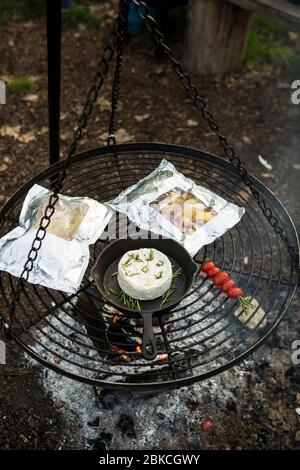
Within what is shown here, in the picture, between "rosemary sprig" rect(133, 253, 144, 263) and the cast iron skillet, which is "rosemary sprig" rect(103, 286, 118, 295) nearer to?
the cast iron skillet

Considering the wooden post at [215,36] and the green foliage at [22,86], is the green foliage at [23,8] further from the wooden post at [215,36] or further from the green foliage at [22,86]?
the wooden post at [215,36]

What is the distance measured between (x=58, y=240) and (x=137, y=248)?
0.37 meters

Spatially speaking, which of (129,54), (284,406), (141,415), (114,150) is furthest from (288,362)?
(129,54)

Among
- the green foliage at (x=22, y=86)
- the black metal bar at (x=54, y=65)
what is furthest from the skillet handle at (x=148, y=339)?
the green foliage at (x=22, y=86)

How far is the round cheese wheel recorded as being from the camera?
7.07ft

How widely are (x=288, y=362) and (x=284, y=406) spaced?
0.24 meters

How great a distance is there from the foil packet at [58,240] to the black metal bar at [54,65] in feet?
1.75

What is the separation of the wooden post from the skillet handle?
297cm

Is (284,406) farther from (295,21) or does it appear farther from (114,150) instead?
(295,21)

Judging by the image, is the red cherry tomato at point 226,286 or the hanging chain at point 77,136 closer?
the hanging chain at point 77,136

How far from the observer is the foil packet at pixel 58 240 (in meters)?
2.15

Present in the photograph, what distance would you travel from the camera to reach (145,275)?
2170 mm

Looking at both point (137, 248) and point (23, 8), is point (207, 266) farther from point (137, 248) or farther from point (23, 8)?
point (23, 8)

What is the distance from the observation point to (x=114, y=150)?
254 centimetres
